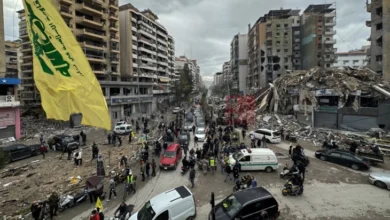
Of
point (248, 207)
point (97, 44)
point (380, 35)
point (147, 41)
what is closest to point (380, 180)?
point (248, 207)

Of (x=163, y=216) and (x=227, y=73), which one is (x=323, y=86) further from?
(x=227, y=73)

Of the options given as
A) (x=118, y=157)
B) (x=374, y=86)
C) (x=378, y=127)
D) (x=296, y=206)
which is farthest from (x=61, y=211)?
(x=374, y=86)

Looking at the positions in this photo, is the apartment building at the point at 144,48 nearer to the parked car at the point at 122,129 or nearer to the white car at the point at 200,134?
the parked car at the point at 122,129

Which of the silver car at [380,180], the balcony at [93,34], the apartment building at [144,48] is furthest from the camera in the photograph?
the apartment building at [144,48]

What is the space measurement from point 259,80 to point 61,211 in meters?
65.6

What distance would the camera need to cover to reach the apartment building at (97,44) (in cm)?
3769

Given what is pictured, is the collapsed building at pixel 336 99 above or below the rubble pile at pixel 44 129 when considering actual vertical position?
above

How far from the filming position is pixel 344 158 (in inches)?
629

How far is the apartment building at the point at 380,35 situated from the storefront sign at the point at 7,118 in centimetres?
5216

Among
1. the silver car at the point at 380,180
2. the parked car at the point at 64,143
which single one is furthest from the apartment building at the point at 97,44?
the silver car at the point at 380,180

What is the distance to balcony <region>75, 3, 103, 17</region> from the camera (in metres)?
37.7

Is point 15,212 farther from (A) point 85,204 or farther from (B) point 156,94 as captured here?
(B) point 156,94

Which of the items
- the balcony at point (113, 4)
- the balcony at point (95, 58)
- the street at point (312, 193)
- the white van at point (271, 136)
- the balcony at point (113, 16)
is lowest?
the street at point (312, 193)

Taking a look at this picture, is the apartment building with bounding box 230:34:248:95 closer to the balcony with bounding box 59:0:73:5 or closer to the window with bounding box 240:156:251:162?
the balcony with bounding box 59:0:73:5
